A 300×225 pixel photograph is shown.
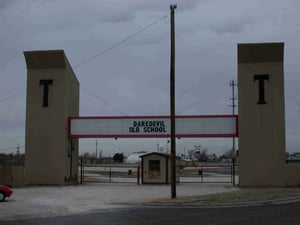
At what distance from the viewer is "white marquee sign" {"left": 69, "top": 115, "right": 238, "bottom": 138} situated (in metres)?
33.1

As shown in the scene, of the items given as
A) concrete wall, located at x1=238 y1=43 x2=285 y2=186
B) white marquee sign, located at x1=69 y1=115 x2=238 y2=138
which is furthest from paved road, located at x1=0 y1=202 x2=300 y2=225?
white marquee sign, located at x1=69 y1=115 x2=238 y2=138

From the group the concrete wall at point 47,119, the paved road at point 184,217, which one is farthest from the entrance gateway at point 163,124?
the paved road at point 184,217

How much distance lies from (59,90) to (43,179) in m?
6.07

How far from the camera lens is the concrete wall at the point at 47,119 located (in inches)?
1312

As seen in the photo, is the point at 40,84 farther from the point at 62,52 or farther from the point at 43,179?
the point at 43,179

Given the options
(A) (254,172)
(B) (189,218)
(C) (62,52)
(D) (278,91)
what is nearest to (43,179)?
(C) (62,52)

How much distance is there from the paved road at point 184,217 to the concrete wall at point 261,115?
38.1 feet

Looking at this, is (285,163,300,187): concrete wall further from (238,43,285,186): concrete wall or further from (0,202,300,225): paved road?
(0,202,300,225): paved road

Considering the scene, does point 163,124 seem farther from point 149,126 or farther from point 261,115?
point 261,115

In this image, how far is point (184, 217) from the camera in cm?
1623

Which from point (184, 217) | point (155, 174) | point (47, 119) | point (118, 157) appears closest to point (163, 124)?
point (155, 174)

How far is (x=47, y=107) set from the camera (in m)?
33.8

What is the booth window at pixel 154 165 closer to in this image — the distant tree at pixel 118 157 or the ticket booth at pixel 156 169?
the ticket booth at pixel 156 169

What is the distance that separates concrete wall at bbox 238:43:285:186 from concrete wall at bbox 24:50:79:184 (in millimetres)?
11677
